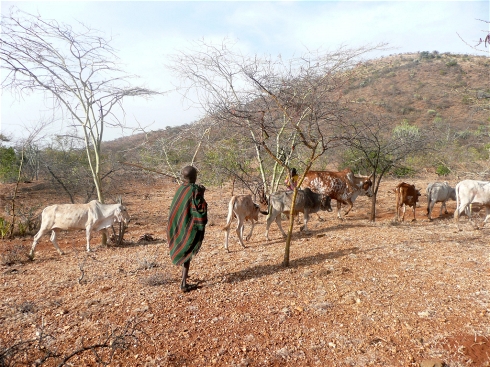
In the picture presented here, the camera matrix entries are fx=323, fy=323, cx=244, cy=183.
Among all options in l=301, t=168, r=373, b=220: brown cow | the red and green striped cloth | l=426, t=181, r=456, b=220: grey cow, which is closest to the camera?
the red and green striped cloth

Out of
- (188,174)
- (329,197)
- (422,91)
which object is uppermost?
(422,91)

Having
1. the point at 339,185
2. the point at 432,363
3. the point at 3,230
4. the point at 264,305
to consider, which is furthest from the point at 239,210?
the point at 3,230

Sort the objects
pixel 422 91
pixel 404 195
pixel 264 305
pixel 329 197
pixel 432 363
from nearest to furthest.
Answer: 1. pixel 432 363
2. pixel 264 305
3. pixel 329 197
4. pixel 404 195
5. pixel 422 91

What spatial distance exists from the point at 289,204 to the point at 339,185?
3.85 metres

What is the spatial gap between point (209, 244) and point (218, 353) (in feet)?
14.5

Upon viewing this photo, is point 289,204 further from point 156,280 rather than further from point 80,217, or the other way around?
point 80,217

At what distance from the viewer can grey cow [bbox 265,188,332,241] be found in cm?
790

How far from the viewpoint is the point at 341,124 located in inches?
308

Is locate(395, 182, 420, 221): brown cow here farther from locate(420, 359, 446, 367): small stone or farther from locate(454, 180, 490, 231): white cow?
locate(420, 359, 446, 367): small stone

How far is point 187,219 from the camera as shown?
4676mm

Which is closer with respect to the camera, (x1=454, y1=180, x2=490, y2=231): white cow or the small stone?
the small stone

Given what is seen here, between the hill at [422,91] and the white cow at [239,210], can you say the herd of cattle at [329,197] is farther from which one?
the hill at [422,91]

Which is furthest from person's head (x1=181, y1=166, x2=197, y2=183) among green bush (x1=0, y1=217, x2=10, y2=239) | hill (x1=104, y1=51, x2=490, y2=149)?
hill (x1=104, y1=51, x2=490, y2=149)

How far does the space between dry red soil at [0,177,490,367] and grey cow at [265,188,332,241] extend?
641 millimetres
